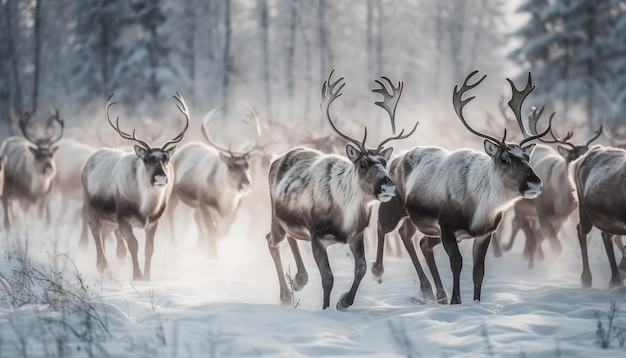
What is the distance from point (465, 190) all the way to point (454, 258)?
0.73 m

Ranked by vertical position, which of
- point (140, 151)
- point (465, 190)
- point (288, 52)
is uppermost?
point (288, 52)

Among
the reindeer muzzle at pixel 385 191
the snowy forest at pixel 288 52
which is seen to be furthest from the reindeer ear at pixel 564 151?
the snowy forest at pixel 288 52

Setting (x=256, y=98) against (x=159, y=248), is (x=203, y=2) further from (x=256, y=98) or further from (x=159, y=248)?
(x=159, y=248)

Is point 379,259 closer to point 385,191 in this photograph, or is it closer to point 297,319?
point 385,191

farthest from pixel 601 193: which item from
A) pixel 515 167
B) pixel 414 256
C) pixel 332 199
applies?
pixel 332 199

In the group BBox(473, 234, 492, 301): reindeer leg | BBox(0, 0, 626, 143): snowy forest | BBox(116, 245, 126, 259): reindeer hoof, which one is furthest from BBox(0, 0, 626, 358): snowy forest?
BBox(0, 0, 626, 143): snowy forest

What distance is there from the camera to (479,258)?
743 centimetres

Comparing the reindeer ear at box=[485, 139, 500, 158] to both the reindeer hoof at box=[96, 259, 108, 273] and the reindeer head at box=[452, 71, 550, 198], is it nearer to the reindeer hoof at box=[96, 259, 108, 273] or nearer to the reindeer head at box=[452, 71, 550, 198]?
the reindeer head at box=[452, 71, 550, 198]

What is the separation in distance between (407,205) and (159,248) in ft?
19.9

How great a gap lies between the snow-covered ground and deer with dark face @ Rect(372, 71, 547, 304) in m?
0.59

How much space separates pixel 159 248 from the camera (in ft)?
41.4

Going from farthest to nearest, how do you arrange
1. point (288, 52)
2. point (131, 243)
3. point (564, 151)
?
1. point (288, 52)
2. point (564, 151)
3. point (131, 243)

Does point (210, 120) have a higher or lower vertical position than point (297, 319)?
higher

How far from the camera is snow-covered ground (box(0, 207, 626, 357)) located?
5.22 metres
